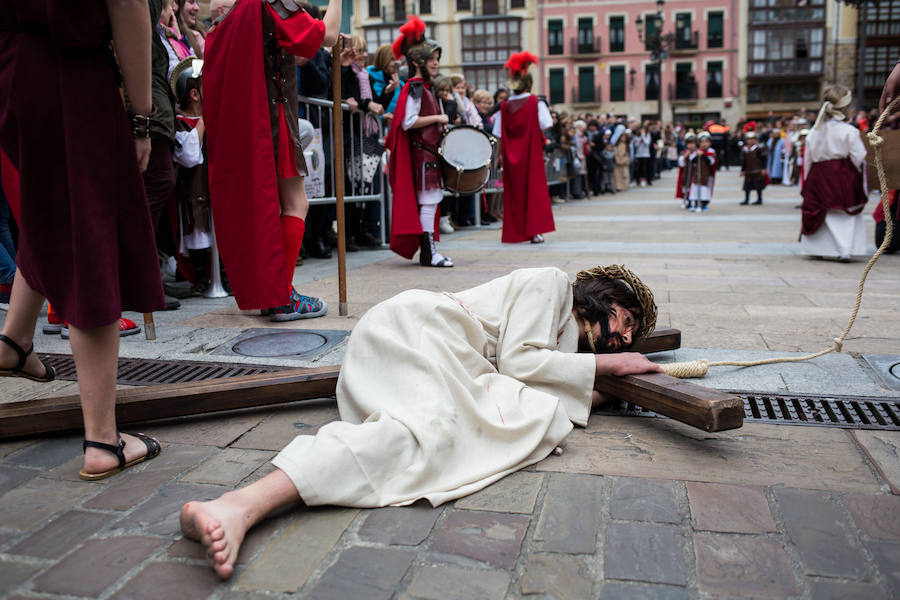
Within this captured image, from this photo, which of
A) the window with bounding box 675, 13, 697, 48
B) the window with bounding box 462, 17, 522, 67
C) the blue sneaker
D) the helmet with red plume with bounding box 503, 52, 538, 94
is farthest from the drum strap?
the window with bounding box 675, 13, 697, 48

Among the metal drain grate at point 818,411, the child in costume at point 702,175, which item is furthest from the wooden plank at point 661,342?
the child in costume at point 702,175

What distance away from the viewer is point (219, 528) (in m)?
1.72

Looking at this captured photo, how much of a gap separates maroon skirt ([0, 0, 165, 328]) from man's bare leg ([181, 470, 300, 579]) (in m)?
0.67

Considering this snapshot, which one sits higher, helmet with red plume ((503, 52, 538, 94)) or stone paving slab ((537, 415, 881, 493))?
helmet with red plume ((503, 52, 538, 94))

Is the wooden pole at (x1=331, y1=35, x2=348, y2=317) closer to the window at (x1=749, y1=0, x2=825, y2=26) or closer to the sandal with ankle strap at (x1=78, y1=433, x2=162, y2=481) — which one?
the sandal with ankle strap at (x1=78, y1=433, x2=162, y2=481)

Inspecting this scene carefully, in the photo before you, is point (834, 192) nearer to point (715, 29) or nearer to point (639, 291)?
point (639, 291)

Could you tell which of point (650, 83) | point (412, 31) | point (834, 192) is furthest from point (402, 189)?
point (650, 83)

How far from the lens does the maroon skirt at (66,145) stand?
2.05m

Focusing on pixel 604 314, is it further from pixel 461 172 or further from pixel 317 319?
pixel 461 172

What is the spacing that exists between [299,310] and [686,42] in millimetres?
54608

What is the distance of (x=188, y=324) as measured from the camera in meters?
4.40

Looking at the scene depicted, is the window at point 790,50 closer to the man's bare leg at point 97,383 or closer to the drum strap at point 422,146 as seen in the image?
the drum strap at point 422,146

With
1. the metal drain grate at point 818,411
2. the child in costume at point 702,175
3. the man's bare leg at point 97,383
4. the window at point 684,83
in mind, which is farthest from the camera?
the window at point 684,83

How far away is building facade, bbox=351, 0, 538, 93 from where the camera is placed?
5328cm
